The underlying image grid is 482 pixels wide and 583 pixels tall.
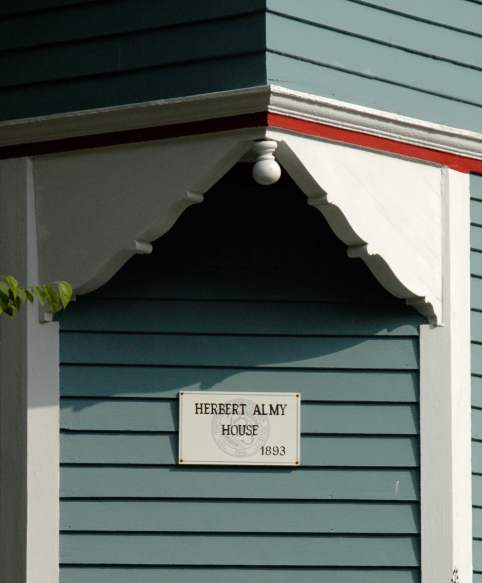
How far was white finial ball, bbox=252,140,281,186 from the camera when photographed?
263 inches

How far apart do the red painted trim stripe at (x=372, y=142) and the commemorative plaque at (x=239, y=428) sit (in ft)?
3.71

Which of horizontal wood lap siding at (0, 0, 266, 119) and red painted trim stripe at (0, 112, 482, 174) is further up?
horizontal wood lap siding at (0, 0, 266, 119)

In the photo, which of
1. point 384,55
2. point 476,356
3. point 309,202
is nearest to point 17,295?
point 309,202

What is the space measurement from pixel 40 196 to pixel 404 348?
5.63 feet

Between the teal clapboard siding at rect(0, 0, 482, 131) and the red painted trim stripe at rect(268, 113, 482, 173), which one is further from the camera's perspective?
the teal clapboard siding at rect(0, 0, 482, 131)

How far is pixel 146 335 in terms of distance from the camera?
23.7ft

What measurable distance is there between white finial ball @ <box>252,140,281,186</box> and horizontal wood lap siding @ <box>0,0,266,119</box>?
0.27 meters

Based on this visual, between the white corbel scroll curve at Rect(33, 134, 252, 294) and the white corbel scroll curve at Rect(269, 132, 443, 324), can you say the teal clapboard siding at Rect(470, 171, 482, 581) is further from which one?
the white corbel scroll curve at Rect(33, 134, 252, 294)

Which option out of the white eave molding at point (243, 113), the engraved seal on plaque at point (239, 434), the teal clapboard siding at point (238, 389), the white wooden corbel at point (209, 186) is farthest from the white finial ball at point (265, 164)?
the engraved seal on plaque at point (239, 434)

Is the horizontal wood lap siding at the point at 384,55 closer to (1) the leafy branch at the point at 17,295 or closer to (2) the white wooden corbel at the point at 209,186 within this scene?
(2) the white wooden corbel at the point at 209,186

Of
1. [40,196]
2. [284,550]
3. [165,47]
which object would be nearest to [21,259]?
[40,196]

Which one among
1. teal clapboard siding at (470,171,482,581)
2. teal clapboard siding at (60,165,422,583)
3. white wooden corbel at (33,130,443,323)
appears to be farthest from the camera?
teal clapboard siding at (470,171,482,581)

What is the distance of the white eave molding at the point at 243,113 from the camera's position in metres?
6.74

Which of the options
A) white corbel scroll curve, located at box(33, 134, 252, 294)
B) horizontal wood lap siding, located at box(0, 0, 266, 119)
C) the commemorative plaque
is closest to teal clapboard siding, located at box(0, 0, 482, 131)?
horizontal wood lap siding, located at box(0, 0, 266, 119)
